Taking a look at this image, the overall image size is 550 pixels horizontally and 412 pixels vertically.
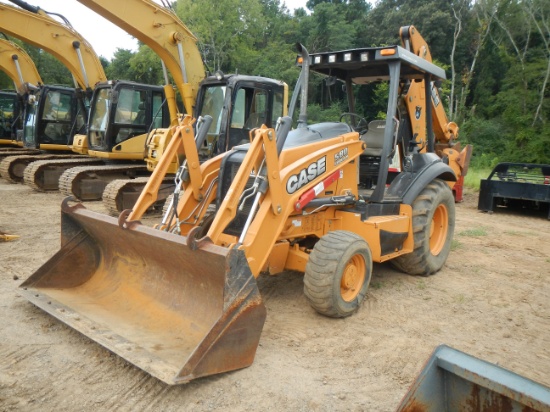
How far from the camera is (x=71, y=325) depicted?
361 centimetres

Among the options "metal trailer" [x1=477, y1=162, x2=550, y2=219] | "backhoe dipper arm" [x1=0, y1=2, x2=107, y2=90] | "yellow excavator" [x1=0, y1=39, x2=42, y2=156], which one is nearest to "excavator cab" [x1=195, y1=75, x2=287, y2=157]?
"metal trailer" [x1=477, y1=162, x2=550, y2=219]

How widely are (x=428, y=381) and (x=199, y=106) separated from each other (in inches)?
292

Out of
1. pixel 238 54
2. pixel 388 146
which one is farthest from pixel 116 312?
pixel 238 54

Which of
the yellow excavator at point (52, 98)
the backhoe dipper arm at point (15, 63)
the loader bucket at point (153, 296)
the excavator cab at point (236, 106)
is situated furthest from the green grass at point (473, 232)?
the backhoe dipper arm at point (15, 63)

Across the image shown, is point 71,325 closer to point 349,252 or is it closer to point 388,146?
point 349,252

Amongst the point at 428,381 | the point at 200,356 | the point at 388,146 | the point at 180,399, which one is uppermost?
the point at 388,146

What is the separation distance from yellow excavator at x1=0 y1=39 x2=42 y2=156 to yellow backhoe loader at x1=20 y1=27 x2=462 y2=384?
1166 cm

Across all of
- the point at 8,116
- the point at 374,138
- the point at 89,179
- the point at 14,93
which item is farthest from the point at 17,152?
the point at 374,138

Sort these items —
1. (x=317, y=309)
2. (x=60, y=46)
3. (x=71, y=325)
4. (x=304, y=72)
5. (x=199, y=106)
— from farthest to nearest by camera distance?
(x=60, y=46)
(x=199, y=106)
(x=304, y=72)
(x=317, y=309)
(x=71, y=325)

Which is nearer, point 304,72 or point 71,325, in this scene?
point 71,325

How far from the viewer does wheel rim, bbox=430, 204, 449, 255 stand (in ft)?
19.9

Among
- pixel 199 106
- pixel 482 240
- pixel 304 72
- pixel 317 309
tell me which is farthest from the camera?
pixel 199 106

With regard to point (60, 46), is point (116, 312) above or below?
below

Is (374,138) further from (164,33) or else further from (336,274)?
(164,33)
